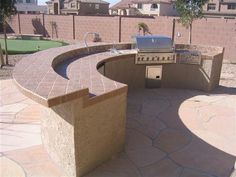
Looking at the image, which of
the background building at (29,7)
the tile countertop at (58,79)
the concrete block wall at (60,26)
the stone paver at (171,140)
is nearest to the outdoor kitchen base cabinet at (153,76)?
the tile countertop at (58,79)

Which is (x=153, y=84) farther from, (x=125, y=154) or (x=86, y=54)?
(x=125, y=154)

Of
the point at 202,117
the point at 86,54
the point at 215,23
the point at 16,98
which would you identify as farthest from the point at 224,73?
the point at 16,98

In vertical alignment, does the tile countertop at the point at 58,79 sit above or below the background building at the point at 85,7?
below

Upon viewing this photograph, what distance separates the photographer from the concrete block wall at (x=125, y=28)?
55.8 feet

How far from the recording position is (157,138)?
6461 mm

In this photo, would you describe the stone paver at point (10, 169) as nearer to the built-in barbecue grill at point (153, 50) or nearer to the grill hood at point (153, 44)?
the built-in barbecue grill at point (153, 50)

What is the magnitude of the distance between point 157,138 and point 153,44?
3935 millimetres

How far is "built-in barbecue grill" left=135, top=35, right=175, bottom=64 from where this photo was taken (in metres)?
9.45

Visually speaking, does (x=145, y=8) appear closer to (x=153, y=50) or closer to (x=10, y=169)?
(x=153, y=50)

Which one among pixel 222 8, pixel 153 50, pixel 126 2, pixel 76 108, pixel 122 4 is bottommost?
pixel 76 108

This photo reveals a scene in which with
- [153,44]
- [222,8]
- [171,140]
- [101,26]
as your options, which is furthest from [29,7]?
[171,140]

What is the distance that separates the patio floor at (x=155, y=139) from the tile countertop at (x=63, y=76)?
1433mm

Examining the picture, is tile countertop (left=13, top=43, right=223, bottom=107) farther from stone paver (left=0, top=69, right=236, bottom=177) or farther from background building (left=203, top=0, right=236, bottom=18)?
background building (left=203, top=0, right=236, bottom=18)

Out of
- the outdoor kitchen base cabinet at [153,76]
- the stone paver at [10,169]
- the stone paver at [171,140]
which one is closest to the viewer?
the stone paver at [10,169]
